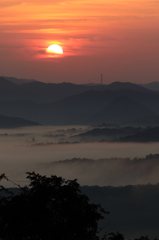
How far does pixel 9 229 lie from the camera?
25.8 metres

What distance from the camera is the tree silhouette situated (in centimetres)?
2536

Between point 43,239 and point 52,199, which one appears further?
point 52,199

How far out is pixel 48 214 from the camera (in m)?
26.0

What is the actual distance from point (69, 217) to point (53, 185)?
6.98 feet

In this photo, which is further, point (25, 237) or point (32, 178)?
point (32, 178)

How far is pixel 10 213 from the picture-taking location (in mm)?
26359

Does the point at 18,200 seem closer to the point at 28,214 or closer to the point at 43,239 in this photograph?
the point at 28,214

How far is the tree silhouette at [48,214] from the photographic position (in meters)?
25.4

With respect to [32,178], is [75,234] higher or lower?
lower

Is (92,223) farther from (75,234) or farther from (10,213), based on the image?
(10,213)

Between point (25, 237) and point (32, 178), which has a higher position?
point (32, 178)

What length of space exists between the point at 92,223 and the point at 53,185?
312 cm

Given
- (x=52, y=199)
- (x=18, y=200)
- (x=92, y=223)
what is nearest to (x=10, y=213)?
(x=18, y=200)

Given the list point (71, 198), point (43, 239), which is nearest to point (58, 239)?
point (43, 239)
